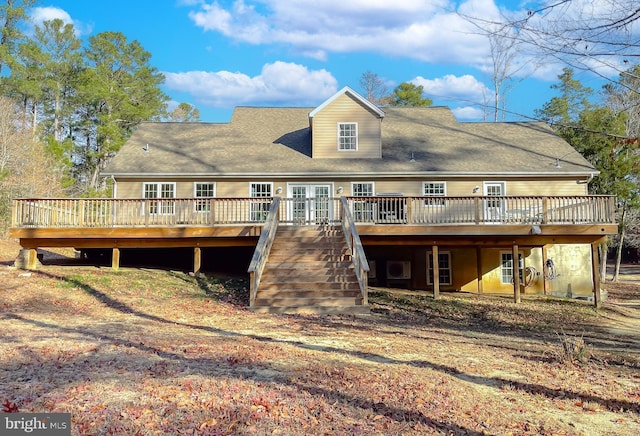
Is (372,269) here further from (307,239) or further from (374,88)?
(374,88)

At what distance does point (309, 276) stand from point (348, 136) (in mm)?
8705

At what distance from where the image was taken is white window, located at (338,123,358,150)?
19078 mm

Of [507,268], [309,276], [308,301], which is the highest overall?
[309,276]

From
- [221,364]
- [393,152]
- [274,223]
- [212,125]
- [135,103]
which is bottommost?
[221,364]

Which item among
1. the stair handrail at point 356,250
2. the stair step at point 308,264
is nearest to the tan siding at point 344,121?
the stair handrail at point 356,250

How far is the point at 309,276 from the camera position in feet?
39.7

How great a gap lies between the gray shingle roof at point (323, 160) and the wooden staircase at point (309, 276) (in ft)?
14.3

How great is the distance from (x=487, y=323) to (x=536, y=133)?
13483mm

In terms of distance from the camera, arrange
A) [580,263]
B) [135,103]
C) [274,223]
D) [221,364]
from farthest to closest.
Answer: [135,103] → [580,263] → [274,223] → [221,364]

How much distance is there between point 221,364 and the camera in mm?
6230

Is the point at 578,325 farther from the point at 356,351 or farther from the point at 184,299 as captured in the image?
the point at 184,299

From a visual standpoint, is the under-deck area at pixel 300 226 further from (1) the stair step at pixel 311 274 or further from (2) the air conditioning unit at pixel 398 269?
(2) the air conditioning unit at pixel 398 269

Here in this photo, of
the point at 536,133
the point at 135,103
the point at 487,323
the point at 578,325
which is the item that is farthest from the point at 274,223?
the point at 135,103

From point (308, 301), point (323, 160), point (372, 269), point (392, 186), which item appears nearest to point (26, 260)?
point (308, 301)
